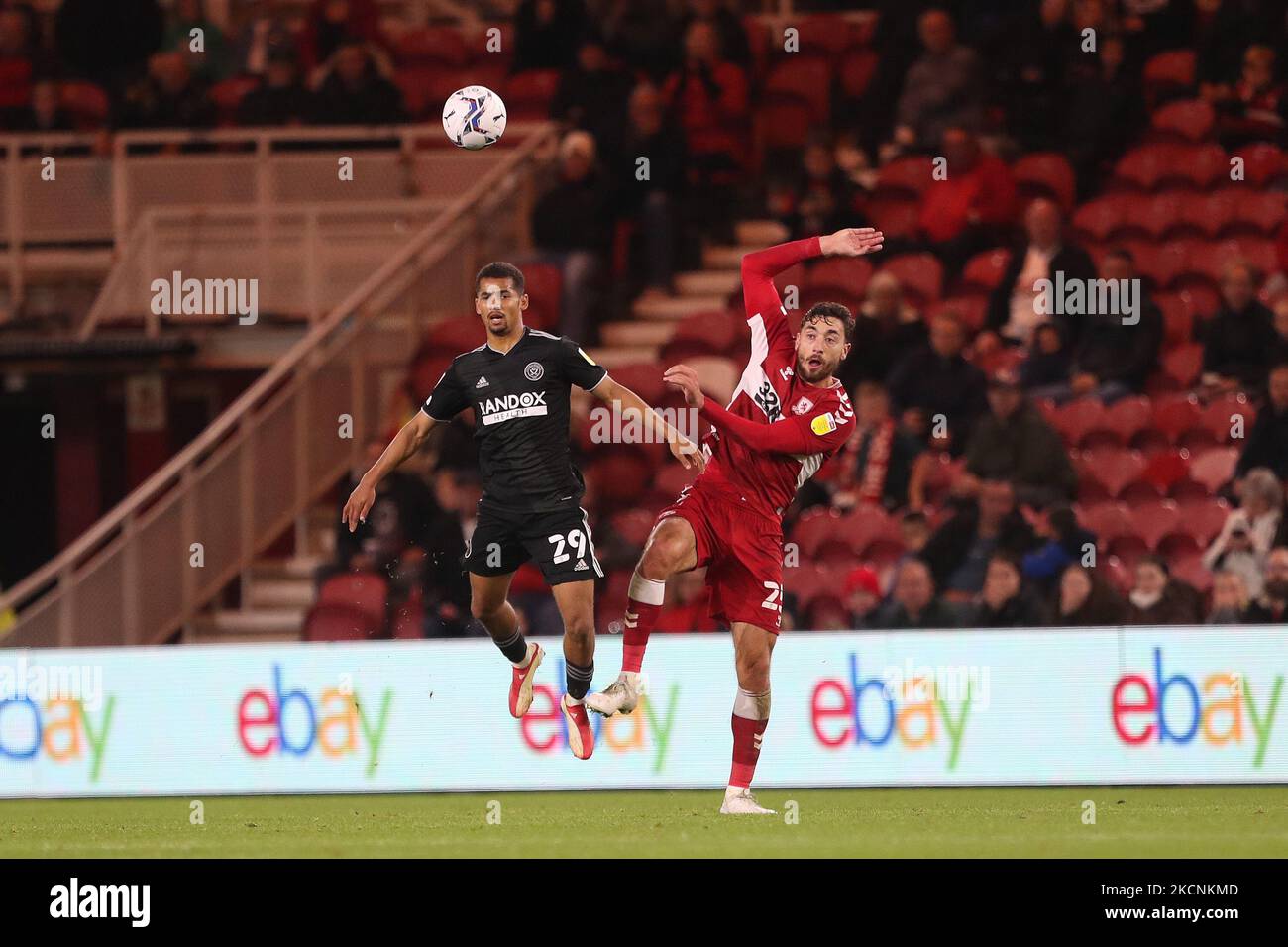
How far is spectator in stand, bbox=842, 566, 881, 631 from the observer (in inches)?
525

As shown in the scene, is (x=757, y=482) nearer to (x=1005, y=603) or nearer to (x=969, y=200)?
(x=1005, y=603)

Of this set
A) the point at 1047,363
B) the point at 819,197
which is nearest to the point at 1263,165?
the point at 1047,363

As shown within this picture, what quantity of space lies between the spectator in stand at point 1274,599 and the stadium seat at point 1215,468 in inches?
A: 47.7

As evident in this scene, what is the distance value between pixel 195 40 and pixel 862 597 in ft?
28.1

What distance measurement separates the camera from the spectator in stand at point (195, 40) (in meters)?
18.5

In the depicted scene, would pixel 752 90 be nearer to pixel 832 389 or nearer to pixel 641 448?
pixel 641 448

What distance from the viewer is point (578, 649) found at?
31.4 feet

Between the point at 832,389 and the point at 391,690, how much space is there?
3968 millimetres

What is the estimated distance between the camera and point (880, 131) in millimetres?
16812

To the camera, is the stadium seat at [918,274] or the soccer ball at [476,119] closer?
the soccer ball at [476,119]

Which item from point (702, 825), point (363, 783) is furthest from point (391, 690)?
point (702, 825)

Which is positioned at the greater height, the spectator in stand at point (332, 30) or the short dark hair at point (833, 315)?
the spectator in stand at point (332, 30)

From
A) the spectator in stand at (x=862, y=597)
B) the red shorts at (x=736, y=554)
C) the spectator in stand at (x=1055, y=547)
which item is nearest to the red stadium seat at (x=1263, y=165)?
the spectator in stand at (x=1055, y=547)

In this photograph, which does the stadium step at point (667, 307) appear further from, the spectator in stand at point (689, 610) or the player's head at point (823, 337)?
the player's head at point (823, 337)
